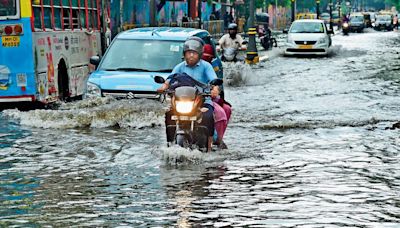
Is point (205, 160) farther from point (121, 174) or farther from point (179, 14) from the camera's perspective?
point (179, 14)

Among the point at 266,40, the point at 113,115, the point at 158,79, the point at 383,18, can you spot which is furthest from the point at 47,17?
the point at 383,18

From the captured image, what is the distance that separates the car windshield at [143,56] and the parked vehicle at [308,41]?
75.4ft

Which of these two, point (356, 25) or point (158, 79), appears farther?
point (356, 25)

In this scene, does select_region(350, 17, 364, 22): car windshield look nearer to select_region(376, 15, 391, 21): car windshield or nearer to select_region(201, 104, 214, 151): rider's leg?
select_region(376, 15, 391, 21): car windshield

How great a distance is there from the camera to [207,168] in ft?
34.3

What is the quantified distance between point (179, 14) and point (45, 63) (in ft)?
143

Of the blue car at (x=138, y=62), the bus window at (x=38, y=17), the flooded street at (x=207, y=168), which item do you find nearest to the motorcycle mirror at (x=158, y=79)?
the flooded street at (x=207, y=168)

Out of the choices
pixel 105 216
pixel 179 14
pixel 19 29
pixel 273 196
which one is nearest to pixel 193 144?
pixel 273 196

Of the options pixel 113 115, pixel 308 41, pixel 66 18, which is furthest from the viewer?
pixel 308 41

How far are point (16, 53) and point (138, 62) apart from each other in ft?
8.40

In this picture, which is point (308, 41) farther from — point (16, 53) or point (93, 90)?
point (93, 90)

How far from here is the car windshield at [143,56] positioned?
15.3 metres

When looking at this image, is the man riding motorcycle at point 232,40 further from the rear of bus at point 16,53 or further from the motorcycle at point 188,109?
the motorcycle at point 188,109

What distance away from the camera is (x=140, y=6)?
51.6 meters
